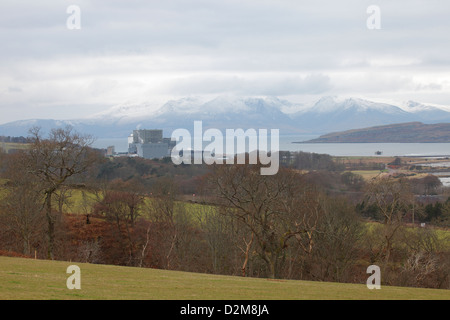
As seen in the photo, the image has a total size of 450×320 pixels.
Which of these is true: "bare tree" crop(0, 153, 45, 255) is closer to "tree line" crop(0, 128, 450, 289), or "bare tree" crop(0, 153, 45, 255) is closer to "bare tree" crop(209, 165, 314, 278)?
"tree line" crop(0, 128, 450, 289)

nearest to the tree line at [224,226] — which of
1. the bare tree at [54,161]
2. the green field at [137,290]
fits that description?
the bare tree at [54,161]

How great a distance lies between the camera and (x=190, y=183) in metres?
88.5

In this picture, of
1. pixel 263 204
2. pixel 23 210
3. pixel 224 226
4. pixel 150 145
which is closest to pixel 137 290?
pixel 263 204

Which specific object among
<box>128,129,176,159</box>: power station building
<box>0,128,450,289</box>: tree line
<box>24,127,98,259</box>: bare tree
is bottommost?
<box>0,128,450,289</box>: tree line

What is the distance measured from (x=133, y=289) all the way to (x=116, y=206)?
1852 inches

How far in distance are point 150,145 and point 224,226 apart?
12154 cm

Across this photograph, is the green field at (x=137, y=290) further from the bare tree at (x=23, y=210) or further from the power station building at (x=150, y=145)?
the power station building at (x=150, y=145)

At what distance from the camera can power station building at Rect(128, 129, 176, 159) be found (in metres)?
175

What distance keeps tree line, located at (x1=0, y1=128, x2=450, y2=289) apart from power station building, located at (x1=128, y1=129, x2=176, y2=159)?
4144 inches

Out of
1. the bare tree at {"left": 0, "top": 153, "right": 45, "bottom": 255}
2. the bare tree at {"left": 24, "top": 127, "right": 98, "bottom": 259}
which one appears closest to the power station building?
the bare tree at {"left": 0, "top": 153, "right": 45, "bottom": 255}

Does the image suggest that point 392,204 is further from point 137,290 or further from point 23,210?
point 137,290

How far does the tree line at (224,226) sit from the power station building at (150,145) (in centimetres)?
10525

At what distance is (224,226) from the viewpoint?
58125 millimetres
